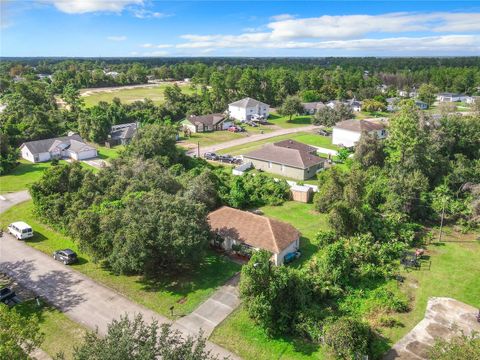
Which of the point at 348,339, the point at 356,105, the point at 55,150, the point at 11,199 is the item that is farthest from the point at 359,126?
the point at 11,199

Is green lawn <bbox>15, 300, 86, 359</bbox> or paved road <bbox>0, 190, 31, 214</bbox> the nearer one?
green lawn <bbox>15, 300, 86, 359</bbox>

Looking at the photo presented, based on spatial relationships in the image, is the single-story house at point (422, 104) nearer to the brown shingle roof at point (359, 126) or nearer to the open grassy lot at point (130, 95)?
the brown shingle roof at point (359, 126)

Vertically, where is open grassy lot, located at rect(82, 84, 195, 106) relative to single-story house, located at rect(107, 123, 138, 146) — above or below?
above

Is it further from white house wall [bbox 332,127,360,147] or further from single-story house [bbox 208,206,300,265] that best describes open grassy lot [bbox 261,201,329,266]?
white house wall [bbox 332,127,360,147]

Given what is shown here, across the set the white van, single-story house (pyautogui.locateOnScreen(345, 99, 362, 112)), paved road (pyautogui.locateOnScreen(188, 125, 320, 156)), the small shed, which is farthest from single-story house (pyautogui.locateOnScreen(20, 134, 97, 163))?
single-story house (pyautogui.locateOnScreen(345, 99, 362, 112))

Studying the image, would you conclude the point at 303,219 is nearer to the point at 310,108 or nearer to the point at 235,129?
the point at 235,129

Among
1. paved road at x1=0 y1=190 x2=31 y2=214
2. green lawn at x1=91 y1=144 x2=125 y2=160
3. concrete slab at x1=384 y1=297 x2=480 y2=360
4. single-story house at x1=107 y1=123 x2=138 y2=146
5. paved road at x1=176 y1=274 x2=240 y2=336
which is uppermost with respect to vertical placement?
single-story house at x1=107 y1=123 x2=138 y2=146
